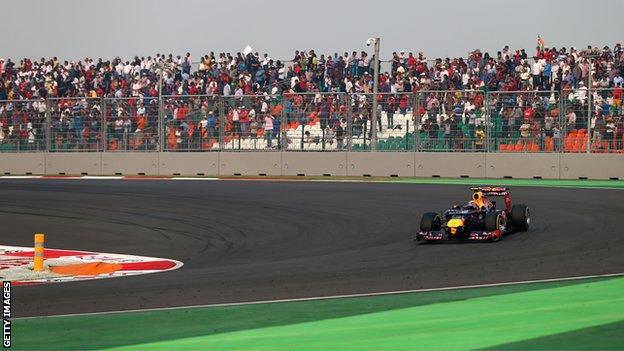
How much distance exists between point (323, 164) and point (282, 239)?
620 inches

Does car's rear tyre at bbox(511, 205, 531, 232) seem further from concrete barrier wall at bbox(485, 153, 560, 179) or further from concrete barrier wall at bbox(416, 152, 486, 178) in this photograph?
concrete barrier wall at bbox(416, 152, 486, 178)

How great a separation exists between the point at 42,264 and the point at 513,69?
24.0 metres

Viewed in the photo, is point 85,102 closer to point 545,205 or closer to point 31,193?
point 31,193

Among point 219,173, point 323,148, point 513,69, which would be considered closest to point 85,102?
point 219,173

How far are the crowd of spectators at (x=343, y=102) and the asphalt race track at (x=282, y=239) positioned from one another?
3847mm

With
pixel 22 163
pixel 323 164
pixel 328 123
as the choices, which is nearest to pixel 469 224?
pixel 328 123

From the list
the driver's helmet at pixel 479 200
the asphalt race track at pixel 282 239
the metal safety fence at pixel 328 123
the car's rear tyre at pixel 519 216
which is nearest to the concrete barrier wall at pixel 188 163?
the metal safety fence at pixel 328 123

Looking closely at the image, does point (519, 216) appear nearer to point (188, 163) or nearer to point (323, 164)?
point (323, 164)

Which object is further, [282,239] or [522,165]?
[522,165]

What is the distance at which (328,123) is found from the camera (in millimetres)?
33688

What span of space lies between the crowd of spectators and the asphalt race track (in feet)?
12.6

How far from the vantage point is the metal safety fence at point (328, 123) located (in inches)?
1222

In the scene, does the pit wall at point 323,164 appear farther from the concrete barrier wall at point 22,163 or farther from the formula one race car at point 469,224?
the formula one race car at point 469,224

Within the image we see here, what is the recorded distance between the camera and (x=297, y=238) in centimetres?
1852
